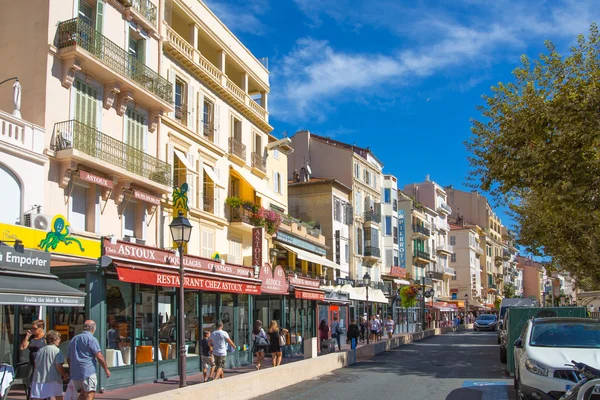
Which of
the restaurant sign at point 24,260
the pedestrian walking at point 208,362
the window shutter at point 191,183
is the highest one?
the window shutter at point 191,183

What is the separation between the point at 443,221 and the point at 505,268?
3943cm

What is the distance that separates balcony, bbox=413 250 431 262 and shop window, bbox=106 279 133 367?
174ft

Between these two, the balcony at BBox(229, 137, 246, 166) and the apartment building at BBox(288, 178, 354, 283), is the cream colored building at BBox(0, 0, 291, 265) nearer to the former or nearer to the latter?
the balcony at BBox(229, 137, 246, 166)

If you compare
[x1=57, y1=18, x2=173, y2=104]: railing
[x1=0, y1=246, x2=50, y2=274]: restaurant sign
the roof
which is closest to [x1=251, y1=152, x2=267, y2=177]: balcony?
[x1=57, y1=18, x2=173, y2=104]: railing

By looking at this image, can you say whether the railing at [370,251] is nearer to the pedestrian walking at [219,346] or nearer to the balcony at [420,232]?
the balcony at [420,232]

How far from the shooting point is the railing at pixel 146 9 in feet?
71.7

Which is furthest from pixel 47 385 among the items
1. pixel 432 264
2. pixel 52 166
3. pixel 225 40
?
pixel 432 264

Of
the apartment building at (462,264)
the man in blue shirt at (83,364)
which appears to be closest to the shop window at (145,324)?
the man in blue shirt at (83,364)

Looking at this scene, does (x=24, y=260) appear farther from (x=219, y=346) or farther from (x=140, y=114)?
(x=140, y=114)

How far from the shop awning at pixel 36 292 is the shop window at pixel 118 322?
2.30 meters

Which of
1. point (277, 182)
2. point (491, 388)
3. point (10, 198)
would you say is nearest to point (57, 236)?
point (10, 198)

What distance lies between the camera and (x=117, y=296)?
51.6 ft

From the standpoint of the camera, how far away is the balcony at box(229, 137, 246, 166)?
94.8ft

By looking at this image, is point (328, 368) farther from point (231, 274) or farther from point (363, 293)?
point (363, 293)
